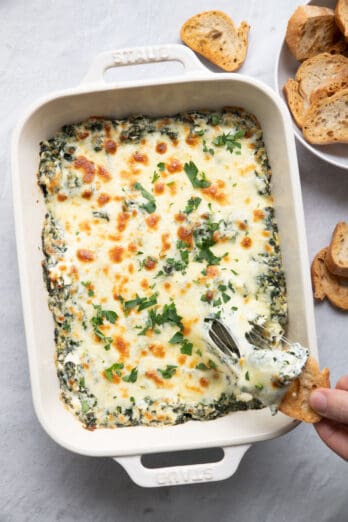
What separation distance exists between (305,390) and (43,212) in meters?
1.36

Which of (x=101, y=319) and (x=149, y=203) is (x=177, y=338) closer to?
(x=101, y=319)

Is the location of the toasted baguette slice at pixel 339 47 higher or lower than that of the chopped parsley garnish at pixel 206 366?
higher

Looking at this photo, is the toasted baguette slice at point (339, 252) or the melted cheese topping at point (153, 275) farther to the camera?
the toasted baguette slice at point (339, 252)

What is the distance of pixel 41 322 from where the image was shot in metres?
2.58

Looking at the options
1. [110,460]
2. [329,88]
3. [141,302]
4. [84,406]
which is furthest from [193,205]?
[110,460]

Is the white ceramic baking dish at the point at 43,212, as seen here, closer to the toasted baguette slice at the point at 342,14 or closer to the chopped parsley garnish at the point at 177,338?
the chopped parsley garnish at the point at 177,338

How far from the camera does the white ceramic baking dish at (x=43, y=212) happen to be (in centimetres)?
247

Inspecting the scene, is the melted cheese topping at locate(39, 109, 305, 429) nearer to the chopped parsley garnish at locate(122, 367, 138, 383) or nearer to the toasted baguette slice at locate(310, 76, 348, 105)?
the chopped parsley garnish at locate(122, 367, 138, 383)

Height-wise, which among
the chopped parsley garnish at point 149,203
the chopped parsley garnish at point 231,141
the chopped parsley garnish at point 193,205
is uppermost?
the chopped parsley garnish at point 231,141

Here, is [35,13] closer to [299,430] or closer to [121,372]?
[121,372]

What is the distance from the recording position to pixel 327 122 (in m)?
2.84

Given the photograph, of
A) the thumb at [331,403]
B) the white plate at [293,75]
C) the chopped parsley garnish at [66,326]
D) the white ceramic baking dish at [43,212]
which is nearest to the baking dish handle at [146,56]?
the white ceramic baking dish at [43,212]

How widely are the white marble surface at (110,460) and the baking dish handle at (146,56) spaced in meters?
0.40

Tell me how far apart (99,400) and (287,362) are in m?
0.86
